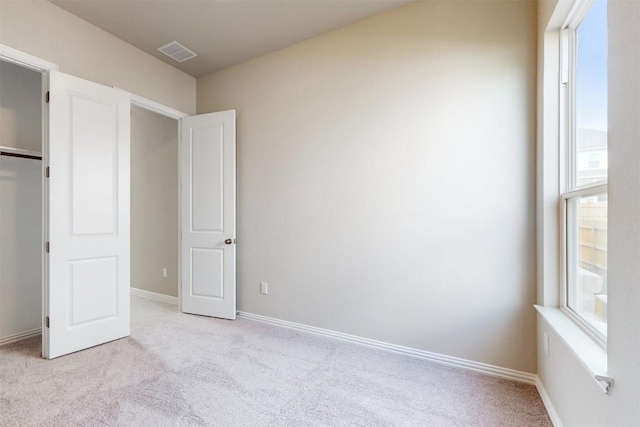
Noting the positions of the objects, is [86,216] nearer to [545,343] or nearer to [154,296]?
[154,296]

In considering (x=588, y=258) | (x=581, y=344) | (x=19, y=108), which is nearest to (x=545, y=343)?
(x=581, y=344)

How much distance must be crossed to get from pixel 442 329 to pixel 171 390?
1.98 metres

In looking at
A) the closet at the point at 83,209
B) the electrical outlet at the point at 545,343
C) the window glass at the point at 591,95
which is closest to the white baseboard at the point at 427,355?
the electrical outlet at the point at 545,343

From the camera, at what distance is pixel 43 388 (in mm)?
1930

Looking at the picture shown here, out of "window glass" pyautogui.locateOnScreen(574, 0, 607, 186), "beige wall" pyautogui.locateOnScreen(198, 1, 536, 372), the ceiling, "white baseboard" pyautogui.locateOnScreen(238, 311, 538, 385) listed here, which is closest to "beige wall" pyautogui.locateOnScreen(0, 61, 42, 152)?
the ceiling

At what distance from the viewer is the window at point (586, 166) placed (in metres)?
1.42

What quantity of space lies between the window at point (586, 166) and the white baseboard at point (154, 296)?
4.03 meters

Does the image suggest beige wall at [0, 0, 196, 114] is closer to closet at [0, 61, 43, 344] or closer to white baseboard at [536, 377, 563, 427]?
closet at [0, 61, 43, 344]

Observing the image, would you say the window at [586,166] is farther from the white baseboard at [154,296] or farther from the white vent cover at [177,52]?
the white baseboard at [154,296]

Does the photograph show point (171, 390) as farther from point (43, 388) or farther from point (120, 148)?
point (120, 148)

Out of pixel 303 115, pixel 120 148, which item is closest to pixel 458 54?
pixel 303 115

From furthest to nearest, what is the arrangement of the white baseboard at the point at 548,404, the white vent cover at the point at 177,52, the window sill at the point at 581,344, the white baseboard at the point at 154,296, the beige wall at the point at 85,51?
the white baseboard at the point at 154,296 < the white vent cover at the point at 177,52 < the beige wall at the point at 85,51 < the white baseboard at the point at 548,404 < the window sill at the point at 581,344

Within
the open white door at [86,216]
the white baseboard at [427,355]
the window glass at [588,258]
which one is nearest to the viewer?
the window glass at [588,258]

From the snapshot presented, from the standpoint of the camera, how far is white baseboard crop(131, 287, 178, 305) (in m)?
3.87
